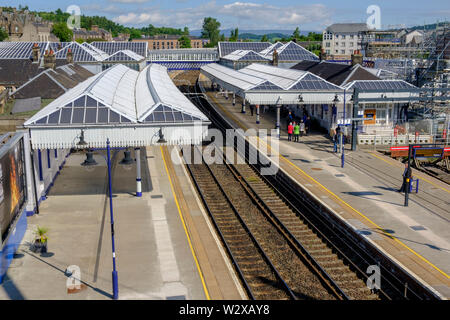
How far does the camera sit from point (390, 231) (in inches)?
765

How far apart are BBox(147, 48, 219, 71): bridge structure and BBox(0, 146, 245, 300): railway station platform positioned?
61266 mm

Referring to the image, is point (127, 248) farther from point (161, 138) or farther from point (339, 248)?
point (339, 248)

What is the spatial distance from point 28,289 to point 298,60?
60.1 metres

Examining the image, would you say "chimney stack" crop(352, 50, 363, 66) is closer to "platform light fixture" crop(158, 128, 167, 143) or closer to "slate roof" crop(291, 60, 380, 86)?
"slate roof" crop(291, 60, 380, 86)

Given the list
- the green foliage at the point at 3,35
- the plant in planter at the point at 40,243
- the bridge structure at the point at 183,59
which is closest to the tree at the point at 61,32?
the green foliage at the point at 3,35

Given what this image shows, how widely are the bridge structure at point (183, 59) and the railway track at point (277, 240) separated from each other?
59.2 meters

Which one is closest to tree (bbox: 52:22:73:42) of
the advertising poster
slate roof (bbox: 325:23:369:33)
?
slate roof (bbox: 325:23:369:33)

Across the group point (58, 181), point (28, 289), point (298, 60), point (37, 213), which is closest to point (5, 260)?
point (28, 289)

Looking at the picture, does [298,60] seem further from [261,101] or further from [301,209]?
[301,209]

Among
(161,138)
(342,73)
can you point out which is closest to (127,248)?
(161,138)

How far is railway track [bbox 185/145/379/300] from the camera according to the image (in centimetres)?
1596

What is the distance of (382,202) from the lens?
23188 mm

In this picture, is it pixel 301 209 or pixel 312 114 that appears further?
pixel 312 114
